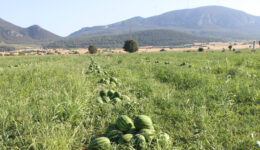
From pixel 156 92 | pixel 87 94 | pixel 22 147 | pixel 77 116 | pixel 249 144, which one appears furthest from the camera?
pixel 156 92

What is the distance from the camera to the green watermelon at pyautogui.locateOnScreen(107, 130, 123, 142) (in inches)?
108

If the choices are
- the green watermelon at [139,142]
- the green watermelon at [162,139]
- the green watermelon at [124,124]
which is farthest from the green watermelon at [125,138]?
the green watermelon at [162,139]

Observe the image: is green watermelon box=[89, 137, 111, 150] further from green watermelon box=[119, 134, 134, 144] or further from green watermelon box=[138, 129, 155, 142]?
green watermelon box=[138, 129, 155, 142]

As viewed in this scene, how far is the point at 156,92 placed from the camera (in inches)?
212

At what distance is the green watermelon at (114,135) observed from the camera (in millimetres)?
2736

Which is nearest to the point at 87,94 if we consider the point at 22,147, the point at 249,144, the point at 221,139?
the point at 22,147

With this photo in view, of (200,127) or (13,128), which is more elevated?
(13,128)

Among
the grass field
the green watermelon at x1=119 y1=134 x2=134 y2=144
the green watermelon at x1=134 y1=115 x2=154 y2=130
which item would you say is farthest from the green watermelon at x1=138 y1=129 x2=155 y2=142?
the grass field

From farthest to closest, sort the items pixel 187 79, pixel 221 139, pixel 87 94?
pixel 187 79, pixel 87 94, pixel 221 139

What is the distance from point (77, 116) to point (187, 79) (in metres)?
4.47

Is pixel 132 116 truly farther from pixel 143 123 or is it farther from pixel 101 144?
pixel 101 144

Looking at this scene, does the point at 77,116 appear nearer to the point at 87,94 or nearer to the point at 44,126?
the point at 44,126

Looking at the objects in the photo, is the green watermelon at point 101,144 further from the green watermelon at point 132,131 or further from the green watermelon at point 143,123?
the green watermelon at point 143,123

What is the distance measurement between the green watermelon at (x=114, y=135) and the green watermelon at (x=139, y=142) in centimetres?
30
